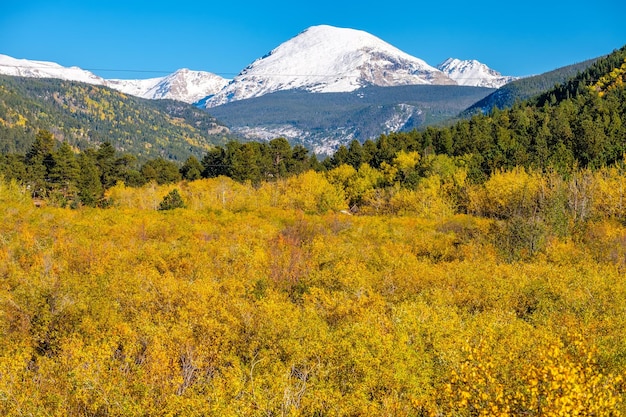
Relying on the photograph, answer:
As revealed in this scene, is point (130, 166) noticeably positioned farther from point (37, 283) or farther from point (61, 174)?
point (37, 283)

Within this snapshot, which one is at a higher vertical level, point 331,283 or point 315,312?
point 315,312

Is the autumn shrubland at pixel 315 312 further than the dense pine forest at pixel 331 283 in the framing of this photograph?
No

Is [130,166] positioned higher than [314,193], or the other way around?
[130,166]

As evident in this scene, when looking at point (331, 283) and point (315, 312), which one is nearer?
point (315, 312)

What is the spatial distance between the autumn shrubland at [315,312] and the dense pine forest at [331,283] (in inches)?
8.9

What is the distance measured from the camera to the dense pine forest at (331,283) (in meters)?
23.6

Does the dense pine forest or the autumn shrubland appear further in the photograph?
the dense pine forest

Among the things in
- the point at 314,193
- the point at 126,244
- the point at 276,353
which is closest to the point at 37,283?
the point at 276,353

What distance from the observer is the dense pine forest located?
23.6 metres

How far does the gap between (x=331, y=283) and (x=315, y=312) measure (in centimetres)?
1308

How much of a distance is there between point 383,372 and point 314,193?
95.1m

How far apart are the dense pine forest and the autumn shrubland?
225 millimetres

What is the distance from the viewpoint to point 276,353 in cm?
3256

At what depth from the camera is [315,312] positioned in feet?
126
